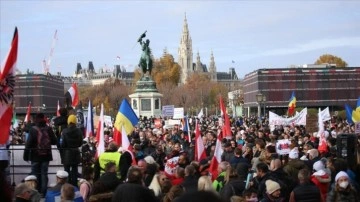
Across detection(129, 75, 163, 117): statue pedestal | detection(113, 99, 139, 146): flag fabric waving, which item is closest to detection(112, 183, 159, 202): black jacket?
detection(113, 99, 139, 146): flag fabric waving

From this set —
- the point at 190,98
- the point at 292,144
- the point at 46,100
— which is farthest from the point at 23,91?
the point at 292,144

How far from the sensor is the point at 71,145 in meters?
15.1

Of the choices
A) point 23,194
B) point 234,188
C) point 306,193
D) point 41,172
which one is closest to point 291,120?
point 41,172

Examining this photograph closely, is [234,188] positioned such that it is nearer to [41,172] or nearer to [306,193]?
[306,193]

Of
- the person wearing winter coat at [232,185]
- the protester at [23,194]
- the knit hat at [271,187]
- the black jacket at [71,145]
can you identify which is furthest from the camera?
the black jacket at [71,145]

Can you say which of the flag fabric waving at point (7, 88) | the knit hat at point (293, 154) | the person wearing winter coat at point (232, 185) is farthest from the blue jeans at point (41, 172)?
the knit hat at point (293, 154)

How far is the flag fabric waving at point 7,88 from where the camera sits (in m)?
11.6

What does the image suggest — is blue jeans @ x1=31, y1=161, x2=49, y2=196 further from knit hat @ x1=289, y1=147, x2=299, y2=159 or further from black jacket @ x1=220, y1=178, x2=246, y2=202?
knit hat @ x1=289, y1=147, x2=299, y2=159

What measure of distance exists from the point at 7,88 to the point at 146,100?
56064 millimetres

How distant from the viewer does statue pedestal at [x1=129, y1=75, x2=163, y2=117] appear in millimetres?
67688

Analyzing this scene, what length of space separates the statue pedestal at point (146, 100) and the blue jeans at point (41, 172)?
52.5 metres

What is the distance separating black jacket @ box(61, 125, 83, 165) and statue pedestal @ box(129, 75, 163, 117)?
5223 cm

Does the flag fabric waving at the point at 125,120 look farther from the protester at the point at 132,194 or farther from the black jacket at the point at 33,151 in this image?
the protester at the point at 132,194

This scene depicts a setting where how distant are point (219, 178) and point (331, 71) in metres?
128
